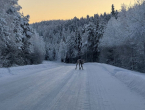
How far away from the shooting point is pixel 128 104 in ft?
16.5

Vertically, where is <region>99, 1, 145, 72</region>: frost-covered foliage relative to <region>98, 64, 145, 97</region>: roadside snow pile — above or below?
above

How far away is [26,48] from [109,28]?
22.5 m

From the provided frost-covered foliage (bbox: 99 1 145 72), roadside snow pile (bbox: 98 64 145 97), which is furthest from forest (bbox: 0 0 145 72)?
roadside snow pile (bbox: 98 64 145 97)

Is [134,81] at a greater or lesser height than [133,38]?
lesser

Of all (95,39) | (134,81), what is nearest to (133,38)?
(134,81)

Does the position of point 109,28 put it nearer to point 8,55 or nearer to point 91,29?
point 91,29

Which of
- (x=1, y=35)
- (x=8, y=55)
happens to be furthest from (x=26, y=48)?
(x=1, y=35)

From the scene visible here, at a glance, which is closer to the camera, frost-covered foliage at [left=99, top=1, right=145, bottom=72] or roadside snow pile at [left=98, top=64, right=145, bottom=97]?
roadside snow pile at [left=98, top=64, right=145, bottom=97]

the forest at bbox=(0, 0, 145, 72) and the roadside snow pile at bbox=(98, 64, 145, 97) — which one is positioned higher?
the forest at bbox=(0, 0, 145, 72)

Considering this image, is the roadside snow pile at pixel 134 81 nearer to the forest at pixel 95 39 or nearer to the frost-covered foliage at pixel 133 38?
the frost-covered foliage at pixel 133 38

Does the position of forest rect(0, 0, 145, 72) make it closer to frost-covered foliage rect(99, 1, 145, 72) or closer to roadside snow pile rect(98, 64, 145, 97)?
frost-covered foliage rect(99, 1, 145, 72)

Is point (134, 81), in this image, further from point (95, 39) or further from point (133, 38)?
point (95, 39)

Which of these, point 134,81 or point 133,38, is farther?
point 133,38

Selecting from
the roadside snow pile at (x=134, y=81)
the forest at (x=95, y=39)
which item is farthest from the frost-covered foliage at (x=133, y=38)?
the roadside snow pile at (x=134, y=81)
